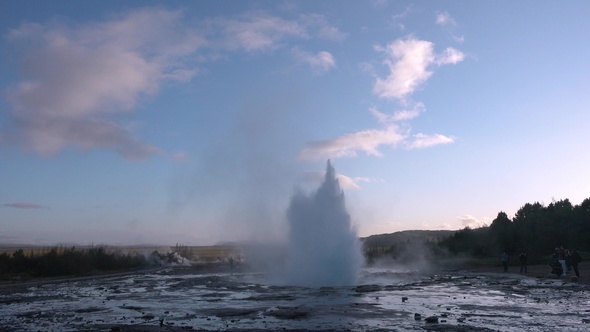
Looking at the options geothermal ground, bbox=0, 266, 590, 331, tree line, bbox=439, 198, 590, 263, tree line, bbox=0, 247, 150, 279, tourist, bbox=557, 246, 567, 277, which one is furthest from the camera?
tree line, bbox=439, 198, 590, 263

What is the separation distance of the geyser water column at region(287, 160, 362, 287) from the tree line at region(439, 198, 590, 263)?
83.2 feet

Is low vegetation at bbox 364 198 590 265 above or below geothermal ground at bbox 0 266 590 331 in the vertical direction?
above

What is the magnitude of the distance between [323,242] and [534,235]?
134 ft

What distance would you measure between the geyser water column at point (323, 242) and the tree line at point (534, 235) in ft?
83.2

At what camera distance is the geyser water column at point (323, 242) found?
39.0 metres

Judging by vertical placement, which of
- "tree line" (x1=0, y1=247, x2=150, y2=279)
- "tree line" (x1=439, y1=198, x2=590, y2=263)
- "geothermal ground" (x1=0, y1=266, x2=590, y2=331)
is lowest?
"geothermal ground" (x1=0, y1=266, x2=590, y2=331)

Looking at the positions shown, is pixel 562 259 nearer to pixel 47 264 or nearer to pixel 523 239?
pixel 523 239

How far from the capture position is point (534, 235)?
67.6 meters

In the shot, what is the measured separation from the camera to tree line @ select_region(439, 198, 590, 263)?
63969mm

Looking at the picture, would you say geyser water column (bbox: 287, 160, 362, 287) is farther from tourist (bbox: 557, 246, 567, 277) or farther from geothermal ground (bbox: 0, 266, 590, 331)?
tourist (bbox: 557, 246, 567, 277)

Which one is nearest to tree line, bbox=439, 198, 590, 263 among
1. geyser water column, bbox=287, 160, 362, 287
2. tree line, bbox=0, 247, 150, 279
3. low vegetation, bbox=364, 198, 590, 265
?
low vegetation, bbox=364, 198, 590, 265

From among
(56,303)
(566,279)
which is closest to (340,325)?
(56,303)

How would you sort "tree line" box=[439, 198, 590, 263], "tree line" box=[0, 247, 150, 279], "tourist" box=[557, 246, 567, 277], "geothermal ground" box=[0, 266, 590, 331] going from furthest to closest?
"tree line" box=[439, 198, 590, 263] < "tree line" box=[0, 247, 150, 279] < "tourist" box=[557, 246, 567, 277] < "geothermal ground" box=[0, 266, 590, 331]

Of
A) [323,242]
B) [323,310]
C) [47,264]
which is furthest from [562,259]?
[47,264]
